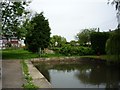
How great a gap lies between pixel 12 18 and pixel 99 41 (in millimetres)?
11678

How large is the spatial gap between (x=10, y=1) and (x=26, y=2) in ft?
6.48

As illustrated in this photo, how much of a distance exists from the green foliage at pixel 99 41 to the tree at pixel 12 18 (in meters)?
9.88

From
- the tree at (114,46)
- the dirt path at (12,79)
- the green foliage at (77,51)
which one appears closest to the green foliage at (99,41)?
the green foliage at (77,51)

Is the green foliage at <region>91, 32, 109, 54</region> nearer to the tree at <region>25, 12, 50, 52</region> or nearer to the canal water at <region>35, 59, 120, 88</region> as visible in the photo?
the tree at <region>25, 12, 50, 52</region>

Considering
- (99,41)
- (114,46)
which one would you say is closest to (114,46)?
(114,46)

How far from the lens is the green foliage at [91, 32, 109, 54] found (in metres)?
34.8

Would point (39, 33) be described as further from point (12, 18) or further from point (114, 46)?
point (114, 46)

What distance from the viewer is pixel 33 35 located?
3544 cm

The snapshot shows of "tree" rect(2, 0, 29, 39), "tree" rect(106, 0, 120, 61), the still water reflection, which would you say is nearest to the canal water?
the still water reflection

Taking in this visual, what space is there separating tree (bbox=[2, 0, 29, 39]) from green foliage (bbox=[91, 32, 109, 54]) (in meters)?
9.88

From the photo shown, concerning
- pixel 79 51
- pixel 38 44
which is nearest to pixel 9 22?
pixel 38 44

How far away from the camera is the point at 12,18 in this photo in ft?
103

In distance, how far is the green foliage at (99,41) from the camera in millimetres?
34781

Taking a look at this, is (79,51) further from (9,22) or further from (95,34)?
(9,22)
